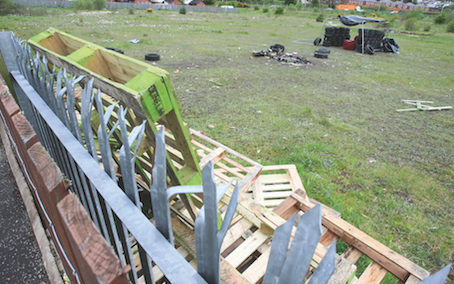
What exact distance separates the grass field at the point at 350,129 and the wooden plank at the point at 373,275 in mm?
335

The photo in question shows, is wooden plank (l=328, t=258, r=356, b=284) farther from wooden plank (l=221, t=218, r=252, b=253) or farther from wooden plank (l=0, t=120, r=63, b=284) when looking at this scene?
wooden plank (l=0, t=120, r=63, b=284)

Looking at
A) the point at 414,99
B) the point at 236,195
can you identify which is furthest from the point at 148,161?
the point at 414,99

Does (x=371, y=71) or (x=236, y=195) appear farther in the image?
(x=371, y=71)

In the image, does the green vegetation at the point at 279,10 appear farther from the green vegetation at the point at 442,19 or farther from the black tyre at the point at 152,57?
the black tyre at the point at 152,57

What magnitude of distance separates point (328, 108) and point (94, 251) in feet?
19.1

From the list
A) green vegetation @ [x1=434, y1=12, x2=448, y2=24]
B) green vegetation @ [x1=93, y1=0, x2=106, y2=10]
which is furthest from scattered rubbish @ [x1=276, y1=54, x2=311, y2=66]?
green vegetation @ [x1=434, y1=12, x2=448, y2=24]

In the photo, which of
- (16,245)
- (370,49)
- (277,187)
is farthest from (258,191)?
(370,49)

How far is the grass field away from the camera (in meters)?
2.93

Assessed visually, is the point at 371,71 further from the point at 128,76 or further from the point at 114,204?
the point at 114,204

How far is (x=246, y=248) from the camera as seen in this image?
2.09m

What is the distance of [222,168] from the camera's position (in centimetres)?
333

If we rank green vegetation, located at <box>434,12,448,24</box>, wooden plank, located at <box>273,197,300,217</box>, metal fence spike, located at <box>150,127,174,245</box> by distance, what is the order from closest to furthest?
metal fence spike, located at <box>150,127,174,245</box> → wooden plank, located at <box>273,197,300,217</box> → green vegetation, located at <box>434,12,448,24</box>

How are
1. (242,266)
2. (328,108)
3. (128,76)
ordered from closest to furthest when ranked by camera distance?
(128,76) → (242,266) → (328,108)

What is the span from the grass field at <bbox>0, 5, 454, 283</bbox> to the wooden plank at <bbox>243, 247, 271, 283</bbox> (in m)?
1.13
